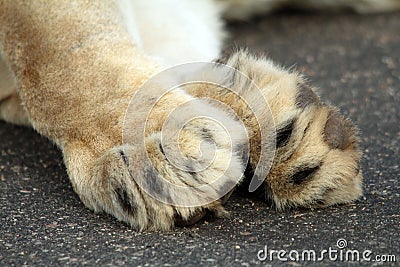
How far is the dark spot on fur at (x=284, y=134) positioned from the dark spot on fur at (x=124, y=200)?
284mm

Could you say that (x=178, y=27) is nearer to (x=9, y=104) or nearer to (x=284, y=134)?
(x=9, y=104)

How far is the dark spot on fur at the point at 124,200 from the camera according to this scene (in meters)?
1.31

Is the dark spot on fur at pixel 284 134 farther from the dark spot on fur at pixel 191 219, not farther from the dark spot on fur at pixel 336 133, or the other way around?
the dark spot on fur at pixel 191 219

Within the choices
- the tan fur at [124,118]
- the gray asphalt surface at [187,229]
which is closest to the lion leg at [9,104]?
the gray asphalt surface at [187,229]

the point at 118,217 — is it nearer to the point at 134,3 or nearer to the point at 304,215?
the point at 304,215

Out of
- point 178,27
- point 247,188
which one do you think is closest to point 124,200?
point 247,188

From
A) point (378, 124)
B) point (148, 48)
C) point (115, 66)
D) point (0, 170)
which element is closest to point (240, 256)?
point (115, 66)

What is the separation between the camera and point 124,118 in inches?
55.2

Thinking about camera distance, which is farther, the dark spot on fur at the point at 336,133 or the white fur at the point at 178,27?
the white fur at the point at 178,27

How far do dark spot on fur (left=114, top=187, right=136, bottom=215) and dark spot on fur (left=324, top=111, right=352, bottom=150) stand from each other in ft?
1.22

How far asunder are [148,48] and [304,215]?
0.84m

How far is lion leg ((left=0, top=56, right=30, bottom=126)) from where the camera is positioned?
1.84m

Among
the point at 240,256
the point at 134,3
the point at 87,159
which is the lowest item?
the point at 240,256

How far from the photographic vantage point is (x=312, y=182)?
1361 mm
